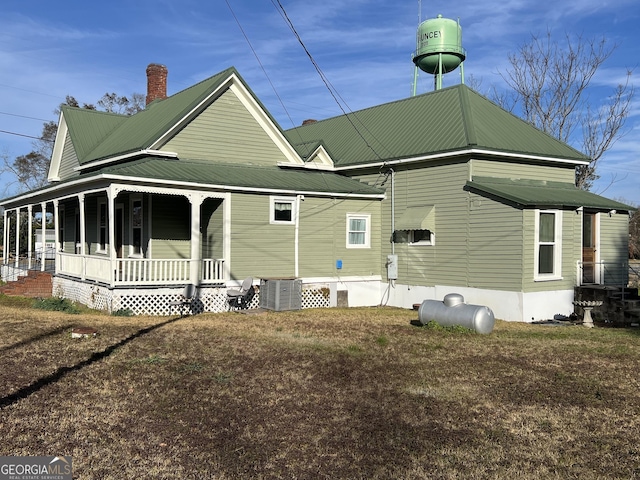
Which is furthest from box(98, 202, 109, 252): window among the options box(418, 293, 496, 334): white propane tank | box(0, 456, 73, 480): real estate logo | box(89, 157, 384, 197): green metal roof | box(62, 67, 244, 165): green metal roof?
box(0, 456, 73, 480): real estate logo

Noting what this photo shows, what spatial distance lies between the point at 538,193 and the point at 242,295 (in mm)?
9271

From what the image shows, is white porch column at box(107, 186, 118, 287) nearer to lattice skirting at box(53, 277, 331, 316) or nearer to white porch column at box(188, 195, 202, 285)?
lattice skirting at box(53, 277, 331, 316)

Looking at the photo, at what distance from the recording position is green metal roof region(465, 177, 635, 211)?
648 inches

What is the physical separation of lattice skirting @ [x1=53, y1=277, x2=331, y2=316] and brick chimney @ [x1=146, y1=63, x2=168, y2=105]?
10890 mm

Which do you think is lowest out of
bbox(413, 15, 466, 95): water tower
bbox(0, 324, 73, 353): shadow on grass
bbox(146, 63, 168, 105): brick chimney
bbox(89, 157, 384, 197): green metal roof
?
bbox(0, 324, 73, 353): shadow on grass

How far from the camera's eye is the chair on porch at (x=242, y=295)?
17375 mm

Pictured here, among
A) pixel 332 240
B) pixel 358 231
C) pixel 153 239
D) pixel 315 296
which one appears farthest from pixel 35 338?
pixel 358 231

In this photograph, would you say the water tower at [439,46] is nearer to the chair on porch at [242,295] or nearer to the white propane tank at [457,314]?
the chair on porch at [242,295]

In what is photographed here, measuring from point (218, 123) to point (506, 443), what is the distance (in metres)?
15.6

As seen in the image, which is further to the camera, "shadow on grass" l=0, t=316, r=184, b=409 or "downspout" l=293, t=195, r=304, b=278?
"downspout" l=293, t=195, r=304, b=278

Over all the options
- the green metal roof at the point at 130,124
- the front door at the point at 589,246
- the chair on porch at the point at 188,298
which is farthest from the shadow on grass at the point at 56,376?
the front door at the point at 589,246

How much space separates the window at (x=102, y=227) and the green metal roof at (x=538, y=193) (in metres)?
13.2

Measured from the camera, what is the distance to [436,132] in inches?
779

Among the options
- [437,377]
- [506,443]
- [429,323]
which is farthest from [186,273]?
[506,443]
